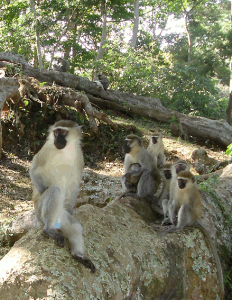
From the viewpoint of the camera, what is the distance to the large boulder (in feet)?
7.13

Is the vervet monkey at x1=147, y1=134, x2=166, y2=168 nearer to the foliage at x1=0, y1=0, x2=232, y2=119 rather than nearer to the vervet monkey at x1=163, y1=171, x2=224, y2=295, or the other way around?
the vervet monkey at x1=163, y1=171, x2=224, y2=295

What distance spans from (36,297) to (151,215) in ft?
9.26

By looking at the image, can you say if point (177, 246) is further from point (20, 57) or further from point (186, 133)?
point (20, 57)

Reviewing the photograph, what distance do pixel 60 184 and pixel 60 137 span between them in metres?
0.51

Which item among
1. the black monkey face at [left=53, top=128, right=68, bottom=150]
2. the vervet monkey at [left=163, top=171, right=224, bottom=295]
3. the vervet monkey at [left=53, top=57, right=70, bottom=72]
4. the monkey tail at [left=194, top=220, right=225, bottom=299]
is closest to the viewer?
the black monkey face at [left=53, top=128, right=68, bottom=150]

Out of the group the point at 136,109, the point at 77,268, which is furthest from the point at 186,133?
the point at 77,268

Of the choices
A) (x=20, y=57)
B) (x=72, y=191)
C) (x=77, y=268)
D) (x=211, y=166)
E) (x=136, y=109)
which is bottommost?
(x=211, y=166)

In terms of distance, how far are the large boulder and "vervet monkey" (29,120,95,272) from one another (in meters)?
0.11

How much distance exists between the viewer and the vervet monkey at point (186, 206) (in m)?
3.96

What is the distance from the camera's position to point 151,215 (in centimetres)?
465

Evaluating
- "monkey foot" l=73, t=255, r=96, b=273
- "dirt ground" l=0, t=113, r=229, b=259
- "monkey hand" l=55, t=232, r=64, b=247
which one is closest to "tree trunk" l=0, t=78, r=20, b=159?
"dirt ground" l=0, t=113, r=229, b=259

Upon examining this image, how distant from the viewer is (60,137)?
3211mm

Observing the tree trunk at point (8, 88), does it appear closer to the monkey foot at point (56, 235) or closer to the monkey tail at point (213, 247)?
the monkey foot at point (56, 235)

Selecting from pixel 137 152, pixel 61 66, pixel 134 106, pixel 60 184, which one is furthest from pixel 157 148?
pixel 61 66
